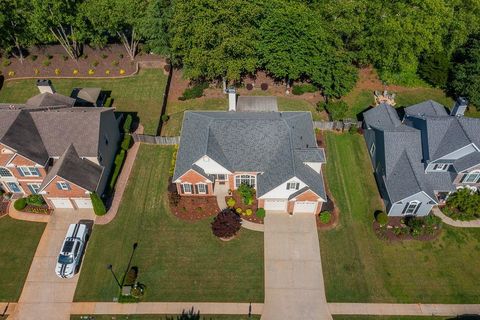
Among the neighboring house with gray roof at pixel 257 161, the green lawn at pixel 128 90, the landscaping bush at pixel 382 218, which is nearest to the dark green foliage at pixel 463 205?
the landscaping bush at pixel 382 218

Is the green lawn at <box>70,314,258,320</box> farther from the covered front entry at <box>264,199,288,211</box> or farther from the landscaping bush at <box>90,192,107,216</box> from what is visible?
the covered front entry at <box>264,199,288,211</box>

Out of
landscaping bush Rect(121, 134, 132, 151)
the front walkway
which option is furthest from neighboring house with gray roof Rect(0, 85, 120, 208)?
the front walkway

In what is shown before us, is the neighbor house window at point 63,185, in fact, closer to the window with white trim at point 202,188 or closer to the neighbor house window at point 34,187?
the neighbor house window at point 34,187

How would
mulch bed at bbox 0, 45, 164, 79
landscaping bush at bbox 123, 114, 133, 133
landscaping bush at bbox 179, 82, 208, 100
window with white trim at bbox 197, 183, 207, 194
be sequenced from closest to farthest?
window with white trim at bbox 197, 183, 207, 194
landscaping bush at bbox 123, 114, 133, 133
landscaping bush at bbox 179, 82, 208, 100
mulch bed at bbox 0, 45, 164, 79

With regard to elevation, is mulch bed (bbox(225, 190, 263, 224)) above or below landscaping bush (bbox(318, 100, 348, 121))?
below

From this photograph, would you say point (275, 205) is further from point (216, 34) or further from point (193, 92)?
point (216, 34)

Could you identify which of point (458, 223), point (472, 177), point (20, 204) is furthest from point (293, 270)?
point (20, 204)
